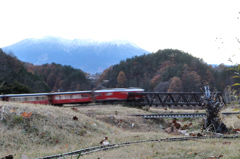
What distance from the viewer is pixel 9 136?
819cm

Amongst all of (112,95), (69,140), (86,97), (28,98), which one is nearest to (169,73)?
(112,95)

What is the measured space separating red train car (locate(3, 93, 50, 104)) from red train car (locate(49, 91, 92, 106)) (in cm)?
83

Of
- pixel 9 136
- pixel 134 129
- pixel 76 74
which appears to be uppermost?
pixel 76 74

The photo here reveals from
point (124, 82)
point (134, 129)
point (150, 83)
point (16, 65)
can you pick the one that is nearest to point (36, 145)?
point (134, 129)

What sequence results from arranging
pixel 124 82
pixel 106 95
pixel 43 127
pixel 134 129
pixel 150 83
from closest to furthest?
pixel 43 127 → pixel 134 129 → pixel 106 95 → pixel 150 83 → pixel 124 82

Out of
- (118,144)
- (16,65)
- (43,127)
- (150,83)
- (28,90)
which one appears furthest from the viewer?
(150,83)

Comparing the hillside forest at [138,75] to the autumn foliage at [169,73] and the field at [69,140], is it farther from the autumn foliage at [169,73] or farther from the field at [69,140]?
the field at [69,140]

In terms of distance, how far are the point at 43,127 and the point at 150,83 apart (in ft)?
177

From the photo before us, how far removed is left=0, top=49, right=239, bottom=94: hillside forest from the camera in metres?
47.8

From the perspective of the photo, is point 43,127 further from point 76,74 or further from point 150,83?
point 76,74

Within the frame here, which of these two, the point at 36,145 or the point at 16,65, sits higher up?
the point at 16,65

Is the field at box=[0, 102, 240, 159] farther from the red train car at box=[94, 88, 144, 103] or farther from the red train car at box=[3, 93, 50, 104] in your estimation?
the red train car at box=[94, 88, 144, 103]

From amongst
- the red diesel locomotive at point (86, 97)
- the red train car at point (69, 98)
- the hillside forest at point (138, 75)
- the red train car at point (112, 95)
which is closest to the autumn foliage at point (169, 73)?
the hillside forest at point (138, 75)

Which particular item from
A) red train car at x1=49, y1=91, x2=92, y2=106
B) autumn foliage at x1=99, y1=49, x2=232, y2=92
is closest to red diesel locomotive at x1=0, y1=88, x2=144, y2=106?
red train car at x1=49, y1=91, x2=92, y2=106
